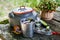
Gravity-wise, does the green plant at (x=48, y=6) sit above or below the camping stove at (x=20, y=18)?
above

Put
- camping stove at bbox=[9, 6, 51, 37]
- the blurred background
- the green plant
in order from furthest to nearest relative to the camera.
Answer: the blurred background < the green plant < camping stove at bbox=[9, 6, 51, 37]

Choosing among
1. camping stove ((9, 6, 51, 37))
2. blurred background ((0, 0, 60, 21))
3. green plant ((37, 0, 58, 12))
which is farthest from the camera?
blurred background ((0, 0, 60, 21))

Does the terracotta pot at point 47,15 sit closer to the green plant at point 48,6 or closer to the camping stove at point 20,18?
the green plant at point 48,6

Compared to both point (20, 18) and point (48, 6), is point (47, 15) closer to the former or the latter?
point (48, 6)

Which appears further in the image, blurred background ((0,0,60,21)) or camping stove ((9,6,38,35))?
blurred background ((0,0,60,21))

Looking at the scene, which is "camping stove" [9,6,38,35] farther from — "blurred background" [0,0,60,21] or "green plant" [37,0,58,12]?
"blurred background" [0,0,60,21]

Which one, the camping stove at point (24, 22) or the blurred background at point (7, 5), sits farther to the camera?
the blurred background at point (7, 5)

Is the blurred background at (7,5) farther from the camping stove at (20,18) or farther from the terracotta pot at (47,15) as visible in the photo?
the camping stove at (20,18)

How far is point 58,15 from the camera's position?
1.82m

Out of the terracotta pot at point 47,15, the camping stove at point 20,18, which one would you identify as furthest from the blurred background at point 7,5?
the camping stove at point 20,18

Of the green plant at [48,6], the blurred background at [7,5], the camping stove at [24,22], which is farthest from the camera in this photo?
the blurred background at [7,5]

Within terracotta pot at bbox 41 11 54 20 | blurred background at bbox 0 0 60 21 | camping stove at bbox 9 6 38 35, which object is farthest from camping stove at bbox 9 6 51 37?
blurred background at bbox 0 0 60 21

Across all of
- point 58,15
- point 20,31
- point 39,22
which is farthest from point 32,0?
point 20,31

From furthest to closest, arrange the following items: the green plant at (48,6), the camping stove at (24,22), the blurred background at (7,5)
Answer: the blurred background at (7,5), the green plant at (48,6), the camping stove at (24,22)
